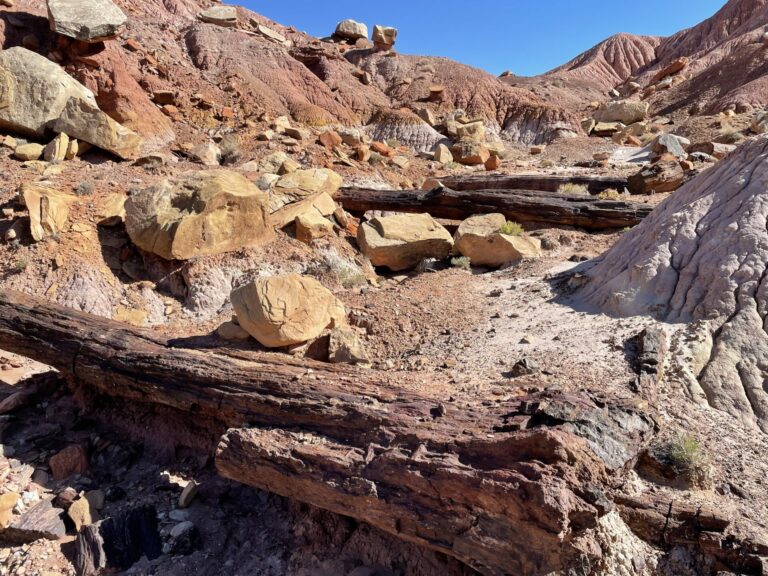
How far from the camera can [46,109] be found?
1092 centimetres

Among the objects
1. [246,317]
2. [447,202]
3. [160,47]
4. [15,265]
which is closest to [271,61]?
[160,47]

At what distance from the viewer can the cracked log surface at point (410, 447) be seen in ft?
8.59

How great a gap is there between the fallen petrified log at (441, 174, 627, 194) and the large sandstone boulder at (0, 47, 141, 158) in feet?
27.0

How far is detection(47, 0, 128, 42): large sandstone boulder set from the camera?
14.3m

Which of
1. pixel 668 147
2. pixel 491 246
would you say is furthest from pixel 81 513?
pixel 668 147

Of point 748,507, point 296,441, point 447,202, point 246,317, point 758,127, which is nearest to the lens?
point 748,507

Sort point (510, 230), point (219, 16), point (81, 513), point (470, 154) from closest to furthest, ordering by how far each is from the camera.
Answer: point (81, 513), point (510, 230), point (470, 154), point (219, 16)

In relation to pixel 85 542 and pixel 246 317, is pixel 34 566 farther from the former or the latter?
pixel 246 317

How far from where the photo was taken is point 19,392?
547 cm

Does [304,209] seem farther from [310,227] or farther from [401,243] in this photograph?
[401,243]

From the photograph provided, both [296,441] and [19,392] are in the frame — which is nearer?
[296,441]

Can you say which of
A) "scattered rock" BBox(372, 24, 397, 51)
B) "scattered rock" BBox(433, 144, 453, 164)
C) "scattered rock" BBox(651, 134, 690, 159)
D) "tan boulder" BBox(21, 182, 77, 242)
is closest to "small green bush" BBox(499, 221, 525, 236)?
"tan boulder" BBox(21, 182, 77, 242)

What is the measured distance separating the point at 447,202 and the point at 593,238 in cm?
334

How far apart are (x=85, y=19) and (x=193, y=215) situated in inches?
435
